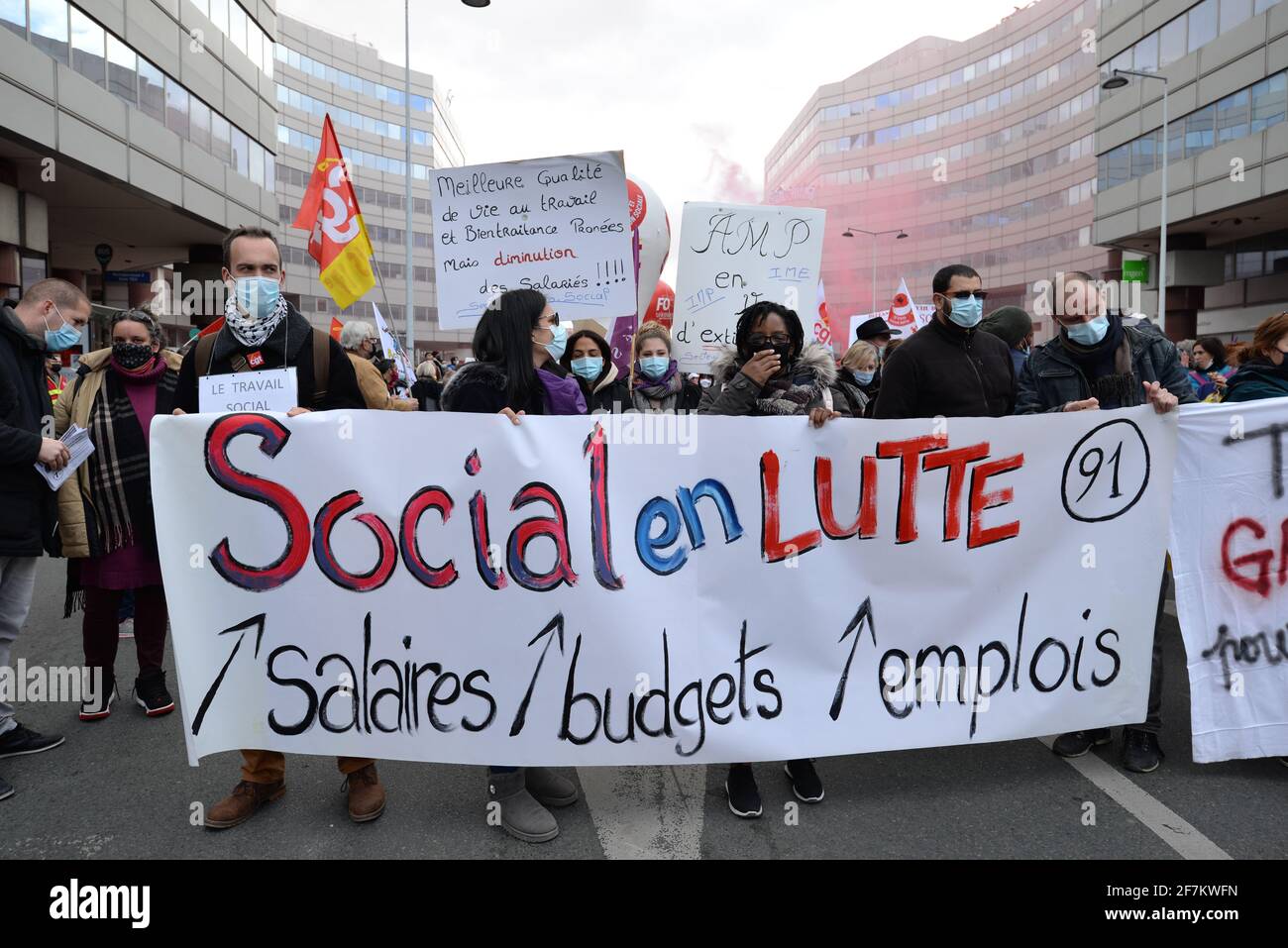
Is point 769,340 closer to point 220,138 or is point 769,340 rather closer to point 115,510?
point 115,510

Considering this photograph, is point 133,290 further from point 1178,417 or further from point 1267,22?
point 1267,22

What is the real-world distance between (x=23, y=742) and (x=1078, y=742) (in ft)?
14.4

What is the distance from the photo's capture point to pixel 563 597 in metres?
2.93

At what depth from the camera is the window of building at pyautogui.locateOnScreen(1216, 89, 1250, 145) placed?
83.5 ft

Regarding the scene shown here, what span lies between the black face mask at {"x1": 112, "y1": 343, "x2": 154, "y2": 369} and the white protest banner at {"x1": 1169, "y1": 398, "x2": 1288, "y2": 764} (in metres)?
4.52

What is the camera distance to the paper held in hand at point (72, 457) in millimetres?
3389

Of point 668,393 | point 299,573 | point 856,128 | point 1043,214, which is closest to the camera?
point 299,573

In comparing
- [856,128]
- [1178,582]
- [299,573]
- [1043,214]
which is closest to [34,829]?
[299,573]

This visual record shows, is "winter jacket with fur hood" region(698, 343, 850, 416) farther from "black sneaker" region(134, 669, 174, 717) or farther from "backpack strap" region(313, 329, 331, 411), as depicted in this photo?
"black sneaker" region(134, 669, 174, 717)

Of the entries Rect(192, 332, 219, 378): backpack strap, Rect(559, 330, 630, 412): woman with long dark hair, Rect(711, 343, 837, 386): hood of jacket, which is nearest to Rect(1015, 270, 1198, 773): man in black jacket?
Rect(711, 343, 837, 386): hood of jacket

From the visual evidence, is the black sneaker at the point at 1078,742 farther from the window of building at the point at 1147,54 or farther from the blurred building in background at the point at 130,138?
the window of building at the point at 1147,54

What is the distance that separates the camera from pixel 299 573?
2920 mm

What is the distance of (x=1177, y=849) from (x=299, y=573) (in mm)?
3036

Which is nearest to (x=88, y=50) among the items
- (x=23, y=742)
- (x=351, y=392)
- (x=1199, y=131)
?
(x=23, y=742)
